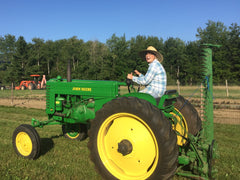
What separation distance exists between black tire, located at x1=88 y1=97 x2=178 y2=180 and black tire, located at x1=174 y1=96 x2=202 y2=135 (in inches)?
52.5

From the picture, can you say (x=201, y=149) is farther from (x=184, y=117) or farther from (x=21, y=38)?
(x=21, y=38)

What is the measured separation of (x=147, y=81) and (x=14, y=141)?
2.93m

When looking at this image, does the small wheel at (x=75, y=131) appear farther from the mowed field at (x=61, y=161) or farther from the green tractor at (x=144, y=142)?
the green tractor at (x=144, y=142)

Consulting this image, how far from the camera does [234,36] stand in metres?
51.0

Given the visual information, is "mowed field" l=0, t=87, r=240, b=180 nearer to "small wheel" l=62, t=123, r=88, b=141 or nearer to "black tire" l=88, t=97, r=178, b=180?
"small wheel" l=62, t=123, r=88, b=141

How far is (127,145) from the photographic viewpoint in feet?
10.1

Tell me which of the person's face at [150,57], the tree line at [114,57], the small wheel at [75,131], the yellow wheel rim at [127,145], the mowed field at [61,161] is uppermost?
the tree line at [114,57]

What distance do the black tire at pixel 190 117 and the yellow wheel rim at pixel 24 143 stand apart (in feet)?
9.60

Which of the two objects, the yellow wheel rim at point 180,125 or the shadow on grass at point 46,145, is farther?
the shadow on grass at point 46,145

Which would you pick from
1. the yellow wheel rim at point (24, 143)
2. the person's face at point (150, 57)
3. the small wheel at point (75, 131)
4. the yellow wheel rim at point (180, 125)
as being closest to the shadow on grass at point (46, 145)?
the yellow wheel rim at point (24, 143)

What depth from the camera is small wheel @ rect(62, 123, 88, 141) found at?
5.58 metres

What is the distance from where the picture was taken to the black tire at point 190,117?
13.2 feet

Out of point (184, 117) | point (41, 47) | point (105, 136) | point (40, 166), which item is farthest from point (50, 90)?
point (41, 47)

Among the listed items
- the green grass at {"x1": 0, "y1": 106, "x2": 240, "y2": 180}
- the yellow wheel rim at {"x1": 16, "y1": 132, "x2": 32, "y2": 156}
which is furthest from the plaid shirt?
the yellow wheel rim at {"x1": 16, "y1": 132, "x2": 32, "y2": 156}
